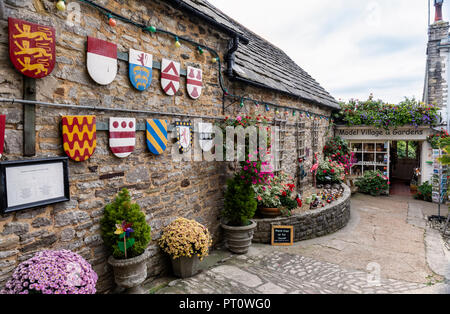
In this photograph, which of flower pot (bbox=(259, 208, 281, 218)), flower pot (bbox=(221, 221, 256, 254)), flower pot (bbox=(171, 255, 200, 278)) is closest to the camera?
flower pot (bbox=(171, 255, 200, 278))

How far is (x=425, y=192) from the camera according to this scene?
33.7 feet

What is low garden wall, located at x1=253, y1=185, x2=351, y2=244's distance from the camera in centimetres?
550

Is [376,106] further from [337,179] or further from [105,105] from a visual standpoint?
[105,105]

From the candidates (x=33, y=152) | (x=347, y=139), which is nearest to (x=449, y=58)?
A: (x=347, y=139)

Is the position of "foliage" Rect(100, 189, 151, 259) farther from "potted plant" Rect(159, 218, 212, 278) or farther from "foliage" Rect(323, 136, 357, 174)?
"foliage" Rect(323, 136, 357, 174)

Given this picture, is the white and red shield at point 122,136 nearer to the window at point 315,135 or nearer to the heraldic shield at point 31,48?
the heraldic shield at point 31,48

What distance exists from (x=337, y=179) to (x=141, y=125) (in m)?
8.06

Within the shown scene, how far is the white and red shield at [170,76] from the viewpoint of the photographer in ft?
12.3

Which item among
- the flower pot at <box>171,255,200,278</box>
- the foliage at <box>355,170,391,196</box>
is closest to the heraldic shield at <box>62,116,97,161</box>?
the flower pot at <box>171,255,200,278</box>

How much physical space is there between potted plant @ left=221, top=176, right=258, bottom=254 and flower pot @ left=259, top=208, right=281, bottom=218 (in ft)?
2.70

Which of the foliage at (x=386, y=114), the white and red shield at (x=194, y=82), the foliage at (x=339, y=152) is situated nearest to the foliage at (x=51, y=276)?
the white and red shield at (x=194, y=82)

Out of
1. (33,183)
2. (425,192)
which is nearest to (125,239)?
(33,183)

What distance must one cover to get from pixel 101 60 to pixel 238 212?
3234 mm

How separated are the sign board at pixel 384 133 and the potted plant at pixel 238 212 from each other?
28.6ft
